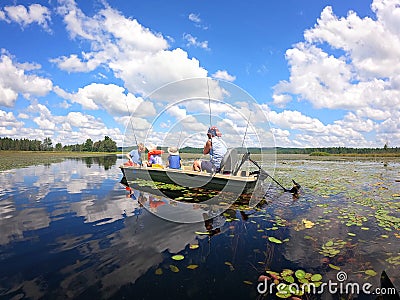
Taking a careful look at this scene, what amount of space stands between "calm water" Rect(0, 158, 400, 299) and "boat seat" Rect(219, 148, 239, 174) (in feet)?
6.32

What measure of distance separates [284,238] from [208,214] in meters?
2.24

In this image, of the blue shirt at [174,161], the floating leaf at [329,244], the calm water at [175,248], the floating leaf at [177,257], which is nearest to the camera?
the calm water at [175,248]

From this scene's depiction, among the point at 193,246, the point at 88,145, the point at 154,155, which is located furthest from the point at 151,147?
the point at 88,145

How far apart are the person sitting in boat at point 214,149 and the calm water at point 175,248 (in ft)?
7.67

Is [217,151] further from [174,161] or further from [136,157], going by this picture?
[136,157]

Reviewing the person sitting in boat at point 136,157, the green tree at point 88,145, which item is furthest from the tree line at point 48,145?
the person sitting in boat at point 136,157

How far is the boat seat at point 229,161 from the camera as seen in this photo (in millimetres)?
9039

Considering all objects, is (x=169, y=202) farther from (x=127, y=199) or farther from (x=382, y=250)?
(x=382, y=250)

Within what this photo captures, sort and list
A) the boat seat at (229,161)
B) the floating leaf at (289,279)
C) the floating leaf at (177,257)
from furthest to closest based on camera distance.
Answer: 1. the boat seat at (229,161)
2. the floating leaf at (177,257)
3. the floating leaf at (289,279)

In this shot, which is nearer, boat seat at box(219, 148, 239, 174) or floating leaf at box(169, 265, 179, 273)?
floating leaf at box(169, 265, 179, 273)

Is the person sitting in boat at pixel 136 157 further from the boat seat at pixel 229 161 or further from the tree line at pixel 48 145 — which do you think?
the tree line at pixel 48 145

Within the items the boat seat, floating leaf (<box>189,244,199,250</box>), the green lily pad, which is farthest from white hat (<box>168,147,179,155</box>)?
the green lily pad

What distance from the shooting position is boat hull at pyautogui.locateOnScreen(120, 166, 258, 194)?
8.48 m

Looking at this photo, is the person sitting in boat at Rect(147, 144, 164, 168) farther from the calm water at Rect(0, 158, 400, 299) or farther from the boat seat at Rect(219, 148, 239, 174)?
the calm water at Rect(0, 158, 400, 299)
